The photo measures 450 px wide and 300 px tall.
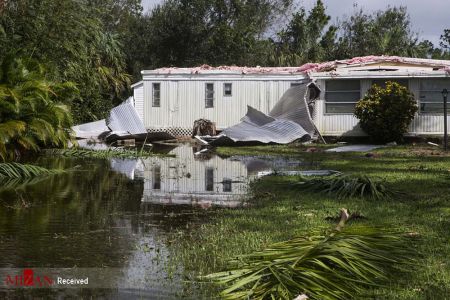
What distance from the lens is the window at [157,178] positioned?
11.6m

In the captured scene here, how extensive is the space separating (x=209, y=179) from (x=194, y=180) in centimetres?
30

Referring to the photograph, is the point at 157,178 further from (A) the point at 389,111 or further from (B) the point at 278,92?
(B) the point at 278,92

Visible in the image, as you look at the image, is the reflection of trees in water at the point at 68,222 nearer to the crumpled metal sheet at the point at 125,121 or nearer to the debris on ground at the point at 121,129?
the debris on ground at the point at 121,129

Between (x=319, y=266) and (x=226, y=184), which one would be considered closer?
(x=319, y=266)

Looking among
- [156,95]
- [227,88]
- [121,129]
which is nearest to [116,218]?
[121,129]

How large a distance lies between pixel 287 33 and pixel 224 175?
3354cm

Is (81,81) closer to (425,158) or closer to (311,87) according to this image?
(311,87)

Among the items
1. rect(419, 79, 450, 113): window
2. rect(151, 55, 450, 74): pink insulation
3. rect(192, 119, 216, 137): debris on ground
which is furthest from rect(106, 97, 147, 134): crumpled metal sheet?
rect(419, 79, 450, 113): window

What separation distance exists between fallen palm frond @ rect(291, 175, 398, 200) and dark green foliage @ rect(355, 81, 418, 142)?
14.3 meters

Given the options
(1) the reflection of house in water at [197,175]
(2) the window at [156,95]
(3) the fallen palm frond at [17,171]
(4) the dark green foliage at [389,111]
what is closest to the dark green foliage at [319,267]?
(1) the reflection of house in water at [197,175]

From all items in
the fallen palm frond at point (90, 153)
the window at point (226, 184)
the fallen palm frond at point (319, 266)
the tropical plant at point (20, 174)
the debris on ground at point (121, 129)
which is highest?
the debris on ground at point (121, 129)

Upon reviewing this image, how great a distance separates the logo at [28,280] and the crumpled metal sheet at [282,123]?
18.4m

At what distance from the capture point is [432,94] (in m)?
25.5

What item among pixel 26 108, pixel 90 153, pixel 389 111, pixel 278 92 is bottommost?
pixel 90 153
